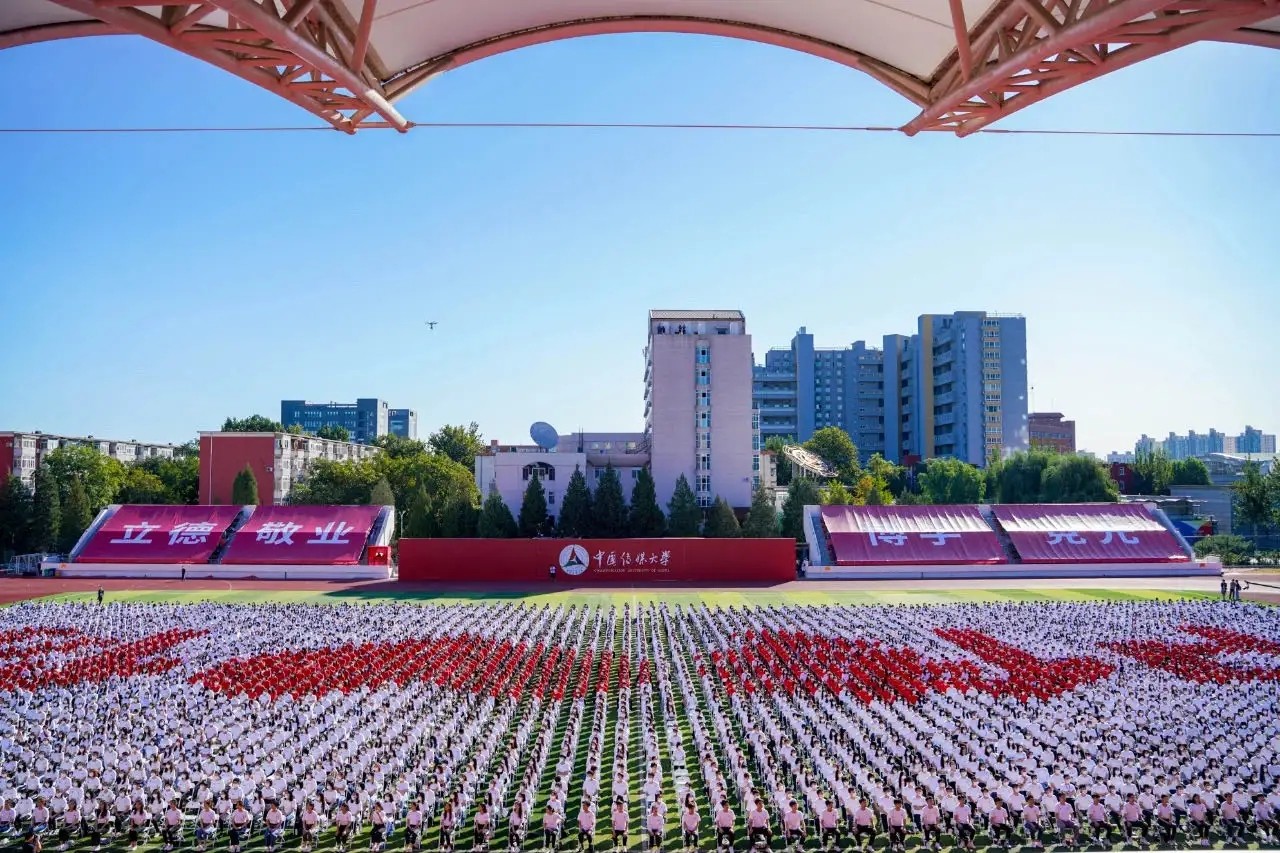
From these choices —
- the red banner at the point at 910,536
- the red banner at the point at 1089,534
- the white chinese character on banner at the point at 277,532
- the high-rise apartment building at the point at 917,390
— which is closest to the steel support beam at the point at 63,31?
the red banner at the point at 910,536

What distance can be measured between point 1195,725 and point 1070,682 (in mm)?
4107

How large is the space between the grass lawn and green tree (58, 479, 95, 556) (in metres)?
22.6

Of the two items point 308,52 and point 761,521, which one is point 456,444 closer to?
point 761,521

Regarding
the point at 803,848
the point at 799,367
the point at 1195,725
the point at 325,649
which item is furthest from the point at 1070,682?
the point at 799,367

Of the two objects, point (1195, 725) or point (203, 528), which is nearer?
point (1195, 725)

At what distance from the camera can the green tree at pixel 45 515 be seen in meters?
61.4

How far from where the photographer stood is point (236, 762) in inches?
641

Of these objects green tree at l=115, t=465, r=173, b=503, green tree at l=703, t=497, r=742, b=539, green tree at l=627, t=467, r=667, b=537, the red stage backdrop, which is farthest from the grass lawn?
green tree at l=115, t=465, r=173, b=503

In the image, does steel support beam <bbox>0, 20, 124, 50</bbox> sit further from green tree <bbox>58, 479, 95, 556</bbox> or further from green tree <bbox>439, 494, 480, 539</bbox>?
green tree <bbox>58, 479, 95, 556</bbox>

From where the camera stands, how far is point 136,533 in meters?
54.3

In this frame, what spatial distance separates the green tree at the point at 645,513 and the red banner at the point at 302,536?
17.3 metres

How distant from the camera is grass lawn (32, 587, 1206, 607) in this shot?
40.2 metres

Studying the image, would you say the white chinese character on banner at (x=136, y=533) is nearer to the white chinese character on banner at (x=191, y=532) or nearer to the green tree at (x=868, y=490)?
the white chinese character on banner at (x=191, y=532)

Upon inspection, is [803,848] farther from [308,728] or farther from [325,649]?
[325,649]
